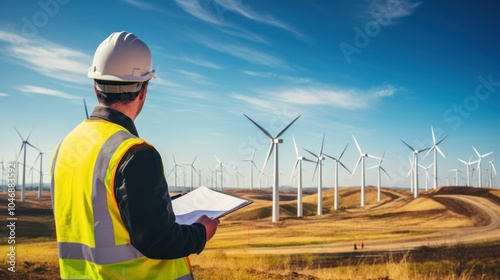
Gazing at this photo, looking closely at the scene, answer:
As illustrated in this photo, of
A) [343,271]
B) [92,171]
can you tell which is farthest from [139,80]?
[343,271]

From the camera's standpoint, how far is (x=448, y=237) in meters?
Result: 36.4

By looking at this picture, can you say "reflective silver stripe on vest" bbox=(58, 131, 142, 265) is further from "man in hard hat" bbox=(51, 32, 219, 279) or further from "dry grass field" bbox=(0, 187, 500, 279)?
"dry grass field" bbox=(0, 187, 500, 279)

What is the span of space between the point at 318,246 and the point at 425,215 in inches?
1189

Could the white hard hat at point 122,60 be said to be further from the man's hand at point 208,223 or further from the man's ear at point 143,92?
the man's hand at point 208,223

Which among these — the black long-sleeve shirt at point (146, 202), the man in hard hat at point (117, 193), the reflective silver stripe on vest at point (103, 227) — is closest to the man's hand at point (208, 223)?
the man in hard hat at point (117, 193)

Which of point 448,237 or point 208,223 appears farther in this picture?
point 448,237

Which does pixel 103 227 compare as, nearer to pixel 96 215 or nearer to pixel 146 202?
pixel 96 215

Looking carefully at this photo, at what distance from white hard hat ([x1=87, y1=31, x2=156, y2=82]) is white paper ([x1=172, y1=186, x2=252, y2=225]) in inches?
38.1

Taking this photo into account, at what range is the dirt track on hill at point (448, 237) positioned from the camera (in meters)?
29.6

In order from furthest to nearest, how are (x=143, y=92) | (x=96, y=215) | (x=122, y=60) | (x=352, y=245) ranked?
(x=352, y=245)
(x=143, y=92)
(x=122, y=60)
(x=96, y=215)

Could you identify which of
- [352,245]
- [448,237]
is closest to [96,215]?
[352,245]

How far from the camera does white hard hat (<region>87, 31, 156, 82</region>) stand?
251 centimetres

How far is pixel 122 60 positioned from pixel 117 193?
2.68 ft

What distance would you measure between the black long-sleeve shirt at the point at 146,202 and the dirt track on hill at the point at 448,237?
2628 cm
